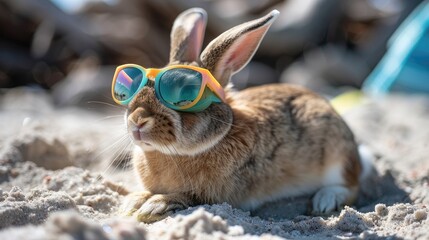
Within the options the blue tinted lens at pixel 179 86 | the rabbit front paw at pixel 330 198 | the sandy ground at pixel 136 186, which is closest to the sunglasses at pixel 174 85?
the blue tinted lens at pixel 179 86

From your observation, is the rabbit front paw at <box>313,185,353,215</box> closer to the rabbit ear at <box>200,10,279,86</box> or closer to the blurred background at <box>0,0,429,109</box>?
the rabbit ear at <box>200,10,279,86</box>

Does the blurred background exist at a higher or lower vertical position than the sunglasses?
lower

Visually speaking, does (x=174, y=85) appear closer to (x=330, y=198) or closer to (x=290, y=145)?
(x=290, y=145)

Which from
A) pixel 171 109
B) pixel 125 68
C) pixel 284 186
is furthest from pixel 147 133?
pixel 284 186

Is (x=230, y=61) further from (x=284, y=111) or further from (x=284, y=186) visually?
(x=284, y=186)

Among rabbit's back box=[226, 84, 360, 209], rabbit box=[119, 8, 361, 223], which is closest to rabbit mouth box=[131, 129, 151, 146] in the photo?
rabbit box=[119, 8, 361, 223]

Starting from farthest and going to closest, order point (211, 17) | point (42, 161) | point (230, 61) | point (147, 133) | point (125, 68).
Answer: point (211, 17) → point (42, 161) → point (230, 61) → point (125, 68) → point (147, 133)

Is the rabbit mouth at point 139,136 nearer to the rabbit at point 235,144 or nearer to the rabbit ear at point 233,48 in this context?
the rabbit at point 235,144
